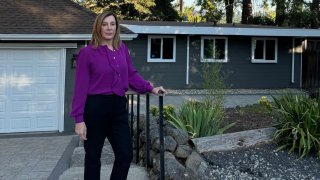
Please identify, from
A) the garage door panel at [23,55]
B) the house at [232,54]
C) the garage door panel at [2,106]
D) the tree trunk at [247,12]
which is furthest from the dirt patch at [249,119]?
the tree trunk at [247,12]

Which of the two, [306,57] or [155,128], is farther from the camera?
[306,57]

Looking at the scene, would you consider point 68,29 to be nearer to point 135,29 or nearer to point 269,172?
point 269,172

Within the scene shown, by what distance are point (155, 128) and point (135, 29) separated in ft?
42.2

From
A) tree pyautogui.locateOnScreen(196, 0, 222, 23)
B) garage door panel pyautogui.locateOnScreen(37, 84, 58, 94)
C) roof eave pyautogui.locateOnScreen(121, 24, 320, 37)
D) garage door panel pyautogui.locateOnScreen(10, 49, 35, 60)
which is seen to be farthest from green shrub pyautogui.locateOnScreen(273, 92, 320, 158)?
tree pyautogui.locateOnScreen(196, 0, 222, 23)

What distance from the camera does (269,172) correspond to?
232 inches

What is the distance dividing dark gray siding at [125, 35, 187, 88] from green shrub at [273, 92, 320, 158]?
13.3 metres

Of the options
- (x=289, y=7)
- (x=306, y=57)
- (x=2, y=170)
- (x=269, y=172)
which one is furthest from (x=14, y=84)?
(x=289, y=7)

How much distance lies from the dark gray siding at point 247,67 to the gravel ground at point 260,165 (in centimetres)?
1400

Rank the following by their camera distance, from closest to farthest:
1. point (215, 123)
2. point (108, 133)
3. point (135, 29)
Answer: point (108, 133)
point (215, 123)
point (135, 29)

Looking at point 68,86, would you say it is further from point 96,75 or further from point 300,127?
point 96,75

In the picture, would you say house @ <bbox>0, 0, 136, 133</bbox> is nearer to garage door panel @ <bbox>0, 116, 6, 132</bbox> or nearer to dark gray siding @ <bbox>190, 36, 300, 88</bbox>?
garage door panel @ <bbox>0, 116, 6, 132</bbox>

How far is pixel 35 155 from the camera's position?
782cm

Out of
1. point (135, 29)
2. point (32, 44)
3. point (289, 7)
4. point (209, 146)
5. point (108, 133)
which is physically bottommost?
point (209, 146)

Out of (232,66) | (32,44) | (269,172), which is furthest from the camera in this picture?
(232,66)
